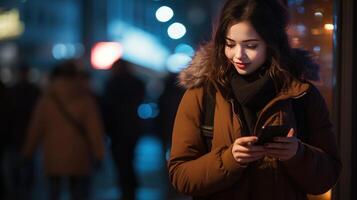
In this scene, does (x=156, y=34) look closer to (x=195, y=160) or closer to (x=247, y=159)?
(x=195, y=160)

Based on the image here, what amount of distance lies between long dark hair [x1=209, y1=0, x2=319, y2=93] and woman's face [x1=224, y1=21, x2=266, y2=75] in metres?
0.02

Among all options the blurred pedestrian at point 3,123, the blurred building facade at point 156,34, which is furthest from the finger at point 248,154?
the blurred pedestrian at point 3,123

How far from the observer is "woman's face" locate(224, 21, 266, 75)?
2178 millimetres

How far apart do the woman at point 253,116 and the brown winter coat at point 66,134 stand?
11.3 feet

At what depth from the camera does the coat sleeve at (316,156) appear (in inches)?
83.9

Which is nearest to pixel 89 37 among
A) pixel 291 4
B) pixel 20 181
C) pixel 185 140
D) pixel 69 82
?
pixel 20 181

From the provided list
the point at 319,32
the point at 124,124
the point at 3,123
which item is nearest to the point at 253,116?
the point at 319,32

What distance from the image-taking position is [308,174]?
2143 mm

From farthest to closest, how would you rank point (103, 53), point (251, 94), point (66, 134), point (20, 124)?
point (103, 53)
point (20, 124)
point (66, 134)
point (251, 94)

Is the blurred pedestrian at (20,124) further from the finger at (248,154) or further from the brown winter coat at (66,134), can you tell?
the finger at (248,154)

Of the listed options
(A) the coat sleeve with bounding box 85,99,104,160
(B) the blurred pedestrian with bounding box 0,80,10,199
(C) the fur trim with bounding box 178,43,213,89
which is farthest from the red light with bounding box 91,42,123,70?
(C) the fur trim with bounding box 178,43,213,89

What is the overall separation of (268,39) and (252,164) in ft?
1.44

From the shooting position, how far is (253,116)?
2180 millimetres

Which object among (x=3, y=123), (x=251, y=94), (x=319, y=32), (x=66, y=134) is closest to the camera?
(x=251, y=94)
